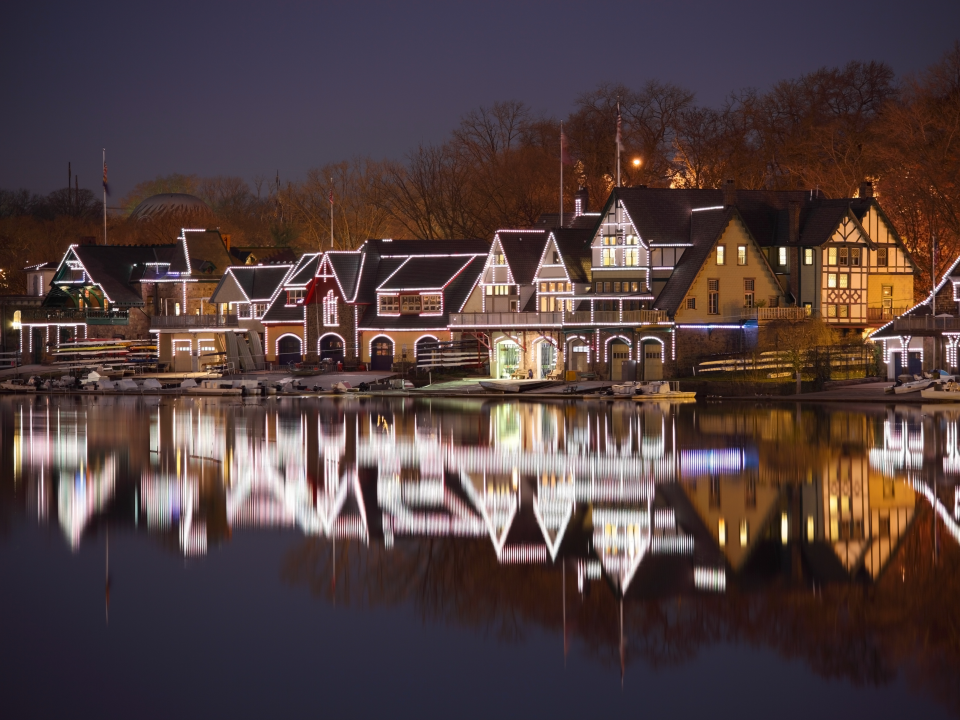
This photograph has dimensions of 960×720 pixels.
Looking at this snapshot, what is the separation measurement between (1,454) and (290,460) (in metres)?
9.73

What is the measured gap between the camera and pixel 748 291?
2552 inches

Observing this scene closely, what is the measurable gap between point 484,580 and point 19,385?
60297 mm

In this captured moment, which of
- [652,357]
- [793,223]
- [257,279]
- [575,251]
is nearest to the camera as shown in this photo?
[652,357]

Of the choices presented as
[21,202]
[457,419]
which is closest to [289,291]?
[457,419]

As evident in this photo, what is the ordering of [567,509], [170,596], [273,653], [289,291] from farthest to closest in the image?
[289,291] → [567,509] → [170,596] → [273,653]

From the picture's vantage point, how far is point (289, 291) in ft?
259

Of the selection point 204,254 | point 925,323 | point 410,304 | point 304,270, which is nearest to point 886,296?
point 925,323

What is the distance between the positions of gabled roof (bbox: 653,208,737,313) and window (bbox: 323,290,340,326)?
69.1 feet

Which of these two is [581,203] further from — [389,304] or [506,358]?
[389,304]

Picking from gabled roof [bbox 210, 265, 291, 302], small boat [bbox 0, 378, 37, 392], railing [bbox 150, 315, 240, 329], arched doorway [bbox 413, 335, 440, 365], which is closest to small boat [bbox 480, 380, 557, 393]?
arched doorway [bbox 413, 335, 440, 365]

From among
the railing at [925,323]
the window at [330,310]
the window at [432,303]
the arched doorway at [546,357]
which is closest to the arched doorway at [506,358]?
the arched doorway at [546,357]

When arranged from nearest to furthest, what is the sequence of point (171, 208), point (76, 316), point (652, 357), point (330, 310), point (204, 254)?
point (652, 357)
point (330, 310)
point (204, 254)
point (76, 316)
point (171, 208)

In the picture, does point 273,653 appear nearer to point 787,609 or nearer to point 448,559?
point 448,559

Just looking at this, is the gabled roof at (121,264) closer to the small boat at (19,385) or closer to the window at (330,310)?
the small boat at (19,385)
